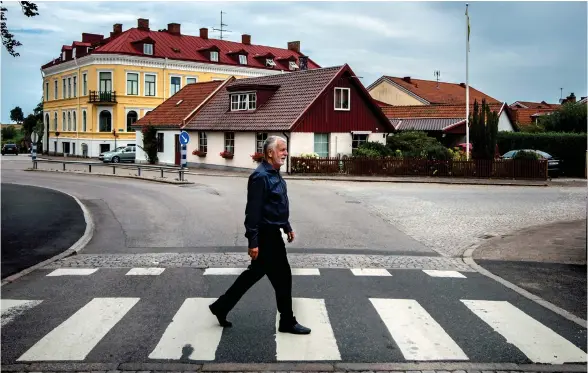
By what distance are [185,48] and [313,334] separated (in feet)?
211

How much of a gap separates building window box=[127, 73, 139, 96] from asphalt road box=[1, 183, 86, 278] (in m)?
40.1

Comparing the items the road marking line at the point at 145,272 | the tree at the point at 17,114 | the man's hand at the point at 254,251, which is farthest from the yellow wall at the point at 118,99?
the tree at the point at 17,114

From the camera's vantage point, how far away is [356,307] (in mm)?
7641

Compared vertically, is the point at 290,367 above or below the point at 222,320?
below

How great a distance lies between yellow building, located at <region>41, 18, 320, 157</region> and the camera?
61000 mm

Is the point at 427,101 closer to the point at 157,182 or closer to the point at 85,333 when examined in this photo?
the point at 157,182

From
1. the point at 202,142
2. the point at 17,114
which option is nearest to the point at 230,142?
the point at 202,142

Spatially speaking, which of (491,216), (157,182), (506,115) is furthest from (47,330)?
(506,115)

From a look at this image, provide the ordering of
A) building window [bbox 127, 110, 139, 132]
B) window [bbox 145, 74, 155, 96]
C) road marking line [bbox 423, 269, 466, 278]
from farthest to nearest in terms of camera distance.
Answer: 1. window [bbox 145, 74, 155, 96]
2. building window [bbox 127, 110, 139, 132]
3. road marking line [bbox 423, 269, 466, 278]

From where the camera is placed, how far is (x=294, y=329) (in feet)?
21.3

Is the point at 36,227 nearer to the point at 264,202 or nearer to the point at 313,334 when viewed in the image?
the point at 264,202

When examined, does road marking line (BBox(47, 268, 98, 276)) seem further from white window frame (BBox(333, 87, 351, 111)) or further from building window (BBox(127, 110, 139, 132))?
building window (BBox(127, 110, 139, 132))

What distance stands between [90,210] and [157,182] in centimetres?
1328

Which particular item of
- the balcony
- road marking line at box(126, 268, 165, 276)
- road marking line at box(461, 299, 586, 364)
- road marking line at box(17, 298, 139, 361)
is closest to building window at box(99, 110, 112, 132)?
the balcony
